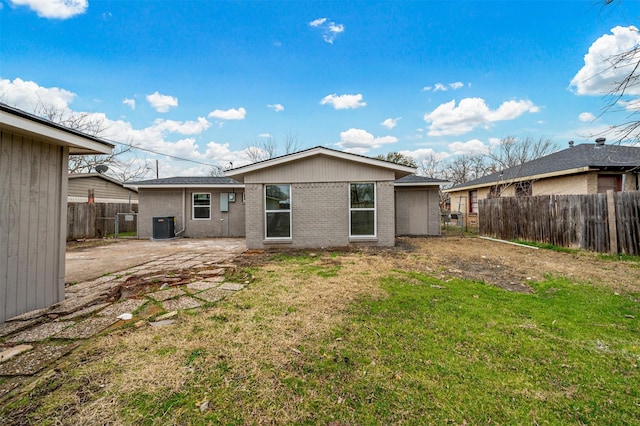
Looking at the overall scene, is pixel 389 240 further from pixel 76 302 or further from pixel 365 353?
pixel 76 302

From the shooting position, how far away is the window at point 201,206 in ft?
42.5

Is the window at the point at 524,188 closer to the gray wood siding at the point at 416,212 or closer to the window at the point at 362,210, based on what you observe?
the gray wood siding at the point at 416,212

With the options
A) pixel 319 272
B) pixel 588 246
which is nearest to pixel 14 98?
pixel 319 272

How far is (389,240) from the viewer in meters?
8.70

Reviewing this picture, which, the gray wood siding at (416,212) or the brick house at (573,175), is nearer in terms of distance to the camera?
the brick house at (573,175)

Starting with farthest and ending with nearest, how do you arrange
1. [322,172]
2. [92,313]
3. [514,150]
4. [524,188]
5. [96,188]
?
[514,150], [96,188], [524,188], [322,172], [92,313]

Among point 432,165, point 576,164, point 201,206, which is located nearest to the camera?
point 576,164

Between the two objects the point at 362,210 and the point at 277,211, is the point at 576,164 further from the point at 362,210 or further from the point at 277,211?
the point at 277,211

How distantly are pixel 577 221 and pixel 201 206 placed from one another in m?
14.7

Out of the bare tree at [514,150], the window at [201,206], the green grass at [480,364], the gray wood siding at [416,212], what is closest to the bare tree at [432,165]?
the bare tree at [514,150]

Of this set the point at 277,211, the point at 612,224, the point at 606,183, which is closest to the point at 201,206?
the point at 277,211

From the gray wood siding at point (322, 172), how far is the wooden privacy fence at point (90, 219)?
29.4 feet

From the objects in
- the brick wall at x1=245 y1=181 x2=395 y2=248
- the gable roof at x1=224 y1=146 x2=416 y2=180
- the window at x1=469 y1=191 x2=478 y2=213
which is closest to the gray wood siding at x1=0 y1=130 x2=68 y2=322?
the gable roof at x1=224 y1=146 x2=416 y2=180

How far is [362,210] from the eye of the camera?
8.75m
